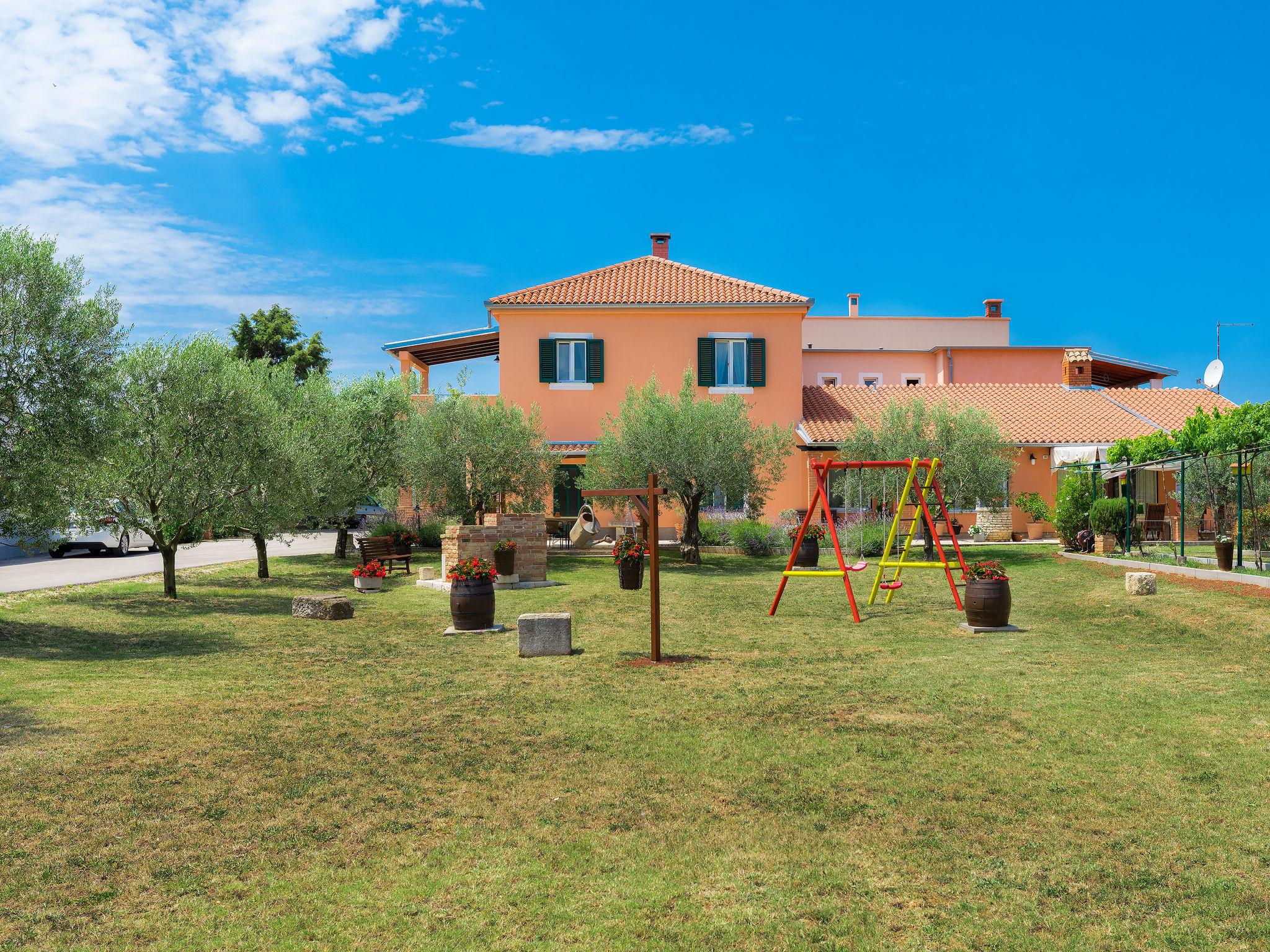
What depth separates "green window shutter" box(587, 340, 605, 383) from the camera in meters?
27.7

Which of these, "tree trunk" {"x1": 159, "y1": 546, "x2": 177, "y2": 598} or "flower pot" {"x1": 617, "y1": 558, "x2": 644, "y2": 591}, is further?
"flower pot" {"x1": 617, "y1": 558, "x2": 644, "y2": 591}

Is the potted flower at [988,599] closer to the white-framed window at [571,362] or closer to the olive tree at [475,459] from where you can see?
the olive tree at [475,459]

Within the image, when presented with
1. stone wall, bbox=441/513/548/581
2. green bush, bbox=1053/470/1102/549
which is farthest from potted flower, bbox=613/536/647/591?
green bush, bbox=1053/470/1102/549

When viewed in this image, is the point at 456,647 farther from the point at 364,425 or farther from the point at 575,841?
the point at 364,425

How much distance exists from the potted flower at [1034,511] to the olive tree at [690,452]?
8.66 m

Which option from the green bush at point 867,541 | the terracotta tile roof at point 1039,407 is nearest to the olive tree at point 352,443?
the green bush at point 867,541

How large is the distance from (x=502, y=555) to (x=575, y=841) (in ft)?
40.9

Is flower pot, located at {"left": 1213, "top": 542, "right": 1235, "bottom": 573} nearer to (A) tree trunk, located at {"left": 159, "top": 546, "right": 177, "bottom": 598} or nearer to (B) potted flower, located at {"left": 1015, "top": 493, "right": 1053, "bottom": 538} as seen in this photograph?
(B) potted flower, located at {"left": 1015, "top": 493, "right": 1053, "bottom": 538}

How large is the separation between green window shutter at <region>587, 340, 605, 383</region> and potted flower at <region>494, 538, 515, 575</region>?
37.5 ft

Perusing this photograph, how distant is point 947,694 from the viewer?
25.5ft

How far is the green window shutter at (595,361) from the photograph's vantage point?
2767cm

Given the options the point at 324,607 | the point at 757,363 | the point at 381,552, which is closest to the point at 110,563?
the point at 381,552

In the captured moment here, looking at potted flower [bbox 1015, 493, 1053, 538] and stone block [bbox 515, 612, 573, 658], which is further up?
potted flower [bbox 1015, 493, 1053, 538]

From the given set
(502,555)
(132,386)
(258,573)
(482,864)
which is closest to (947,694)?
(482,864)
